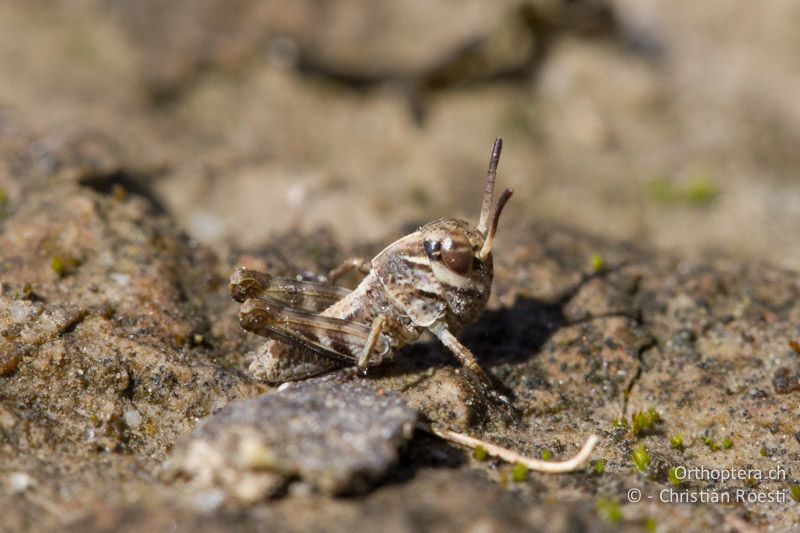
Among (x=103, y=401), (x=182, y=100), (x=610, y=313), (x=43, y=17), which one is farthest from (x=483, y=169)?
(x=43, y=17)

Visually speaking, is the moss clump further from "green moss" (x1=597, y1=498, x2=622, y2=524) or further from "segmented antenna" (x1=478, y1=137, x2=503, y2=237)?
"green moss" (x1=597, y1=498, x2=622, y2=524)

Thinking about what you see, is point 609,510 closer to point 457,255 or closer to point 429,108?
point 457,255

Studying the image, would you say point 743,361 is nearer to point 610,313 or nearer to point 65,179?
point 610,313

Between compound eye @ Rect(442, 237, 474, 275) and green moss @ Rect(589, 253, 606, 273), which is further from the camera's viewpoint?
green moss @ Rect(589, 253, 606, 273)

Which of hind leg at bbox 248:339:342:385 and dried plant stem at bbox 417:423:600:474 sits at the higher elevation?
hind leg at bbox 248:339:342:385

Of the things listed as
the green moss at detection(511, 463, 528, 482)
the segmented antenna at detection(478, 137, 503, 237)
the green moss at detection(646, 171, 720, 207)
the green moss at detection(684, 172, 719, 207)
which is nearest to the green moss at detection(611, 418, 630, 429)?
the green moss at detection(511, 463, 528, 482)

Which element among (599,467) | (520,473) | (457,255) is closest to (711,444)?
(599,467)

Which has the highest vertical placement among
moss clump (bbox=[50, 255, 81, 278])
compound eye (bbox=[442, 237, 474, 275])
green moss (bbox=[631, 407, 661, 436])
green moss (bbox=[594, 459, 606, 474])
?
compound eye (bbox=[442, 237, 474, 275])
